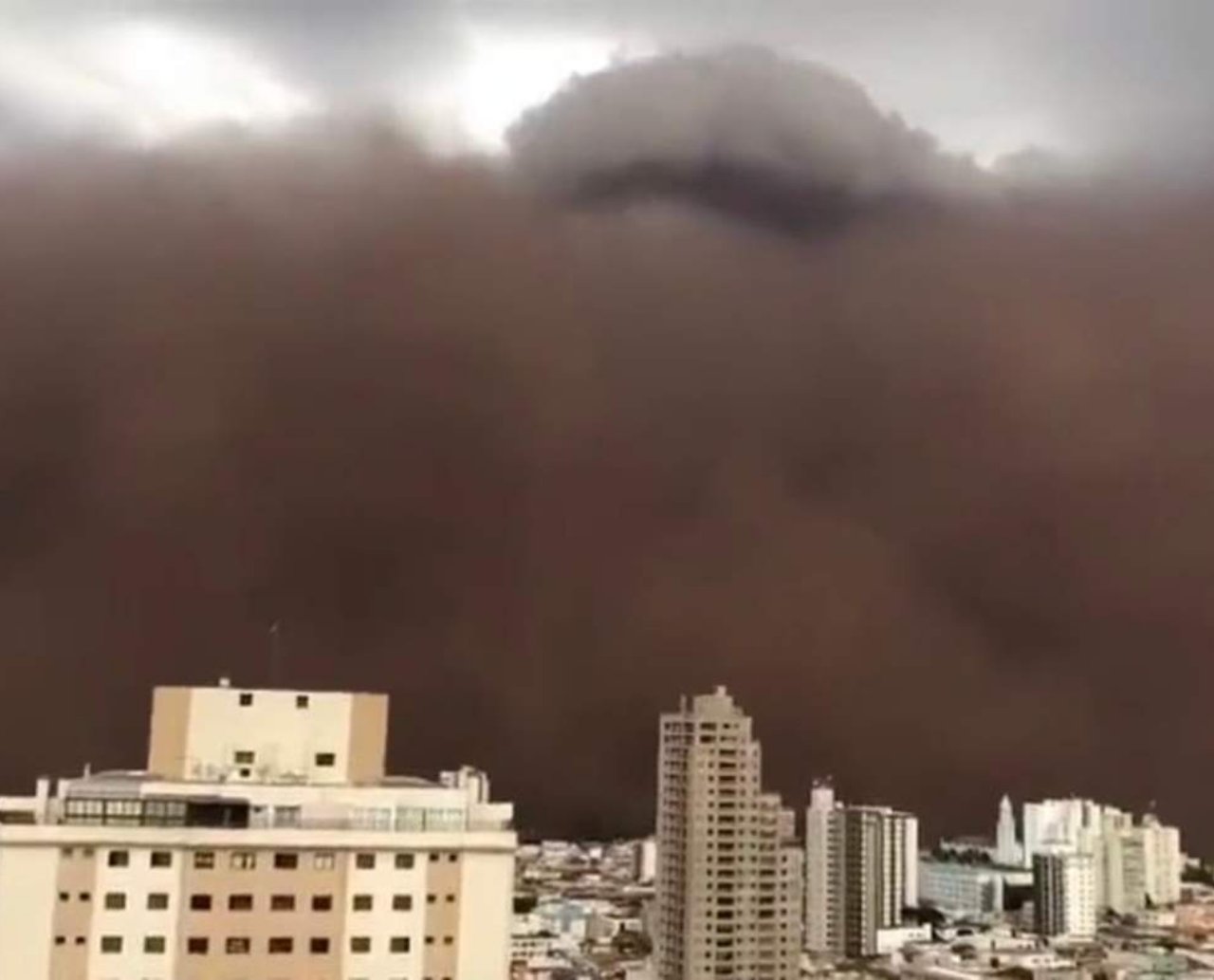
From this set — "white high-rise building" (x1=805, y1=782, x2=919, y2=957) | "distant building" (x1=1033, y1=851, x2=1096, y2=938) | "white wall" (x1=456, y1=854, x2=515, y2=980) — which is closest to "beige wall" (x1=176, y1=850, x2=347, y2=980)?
"white wall" (x1=456, y1=854, x2=515, y2=980)

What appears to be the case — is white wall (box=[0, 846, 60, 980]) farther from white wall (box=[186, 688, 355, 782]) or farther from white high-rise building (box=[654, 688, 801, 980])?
white high-rise building (box=[654, 688, 801, 980])

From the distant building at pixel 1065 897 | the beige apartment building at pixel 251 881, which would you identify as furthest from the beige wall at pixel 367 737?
the distant building at pixel 1065 897

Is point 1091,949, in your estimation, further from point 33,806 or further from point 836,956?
point 33,806

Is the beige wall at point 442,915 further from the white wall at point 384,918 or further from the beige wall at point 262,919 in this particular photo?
the beige wall at point 262,919

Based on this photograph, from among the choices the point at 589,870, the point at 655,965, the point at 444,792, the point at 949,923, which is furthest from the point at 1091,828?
the point at 444,792

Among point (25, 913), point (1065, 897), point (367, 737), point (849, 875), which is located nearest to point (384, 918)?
point (367, 737)

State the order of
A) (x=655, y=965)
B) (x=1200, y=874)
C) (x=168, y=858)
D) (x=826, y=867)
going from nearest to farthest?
(x=168, y=858) → (x=655, y=965) → (x=826, y=867) → (x=1200, y=874)
